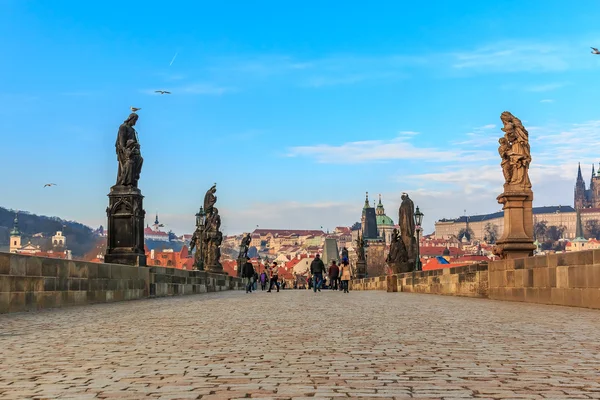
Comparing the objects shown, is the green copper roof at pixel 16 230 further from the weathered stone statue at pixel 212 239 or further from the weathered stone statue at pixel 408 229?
the weathered stone statue at pixel 408 229

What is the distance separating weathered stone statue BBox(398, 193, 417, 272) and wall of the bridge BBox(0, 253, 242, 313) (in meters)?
13.0

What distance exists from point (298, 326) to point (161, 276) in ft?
40.9

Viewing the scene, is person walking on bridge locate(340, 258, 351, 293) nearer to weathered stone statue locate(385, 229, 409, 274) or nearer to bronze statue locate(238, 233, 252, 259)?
weathered stone statue locate(385, 229, 409, 274)

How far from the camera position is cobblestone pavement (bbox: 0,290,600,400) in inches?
198

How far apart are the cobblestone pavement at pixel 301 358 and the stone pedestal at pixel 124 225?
817 centimetres

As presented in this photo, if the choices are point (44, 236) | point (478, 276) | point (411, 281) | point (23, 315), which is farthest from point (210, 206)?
point (44, 236)

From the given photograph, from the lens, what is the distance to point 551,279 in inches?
593

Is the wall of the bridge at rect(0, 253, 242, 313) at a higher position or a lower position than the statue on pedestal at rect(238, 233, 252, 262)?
lower

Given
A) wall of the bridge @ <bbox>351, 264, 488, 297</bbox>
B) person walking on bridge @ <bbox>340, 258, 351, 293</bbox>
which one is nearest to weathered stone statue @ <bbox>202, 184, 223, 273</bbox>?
person walking on bridge @ <bbox>340, 258, 351, 293</bbox>

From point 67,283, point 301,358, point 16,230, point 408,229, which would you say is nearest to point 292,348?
point 301,358

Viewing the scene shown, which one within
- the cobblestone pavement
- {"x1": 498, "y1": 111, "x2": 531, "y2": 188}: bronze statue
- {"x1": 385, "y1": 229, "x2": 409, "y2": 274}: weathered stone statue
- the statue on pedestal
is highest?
{"x1": 498, "y1": 111, "x2": 531, "y2": 188}: bronze statue

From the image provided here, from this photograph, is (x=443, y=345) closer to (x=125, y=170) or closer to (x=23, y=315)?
(x=23, y=315)

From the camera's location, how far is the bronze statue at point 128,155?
19875 millimetres

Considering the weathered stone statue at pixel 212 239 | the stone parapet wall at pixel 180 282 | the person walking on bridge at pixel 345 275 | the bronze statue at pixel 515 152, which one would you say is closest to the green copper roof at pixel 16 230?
the weathered stone statue at pixel 212 239
